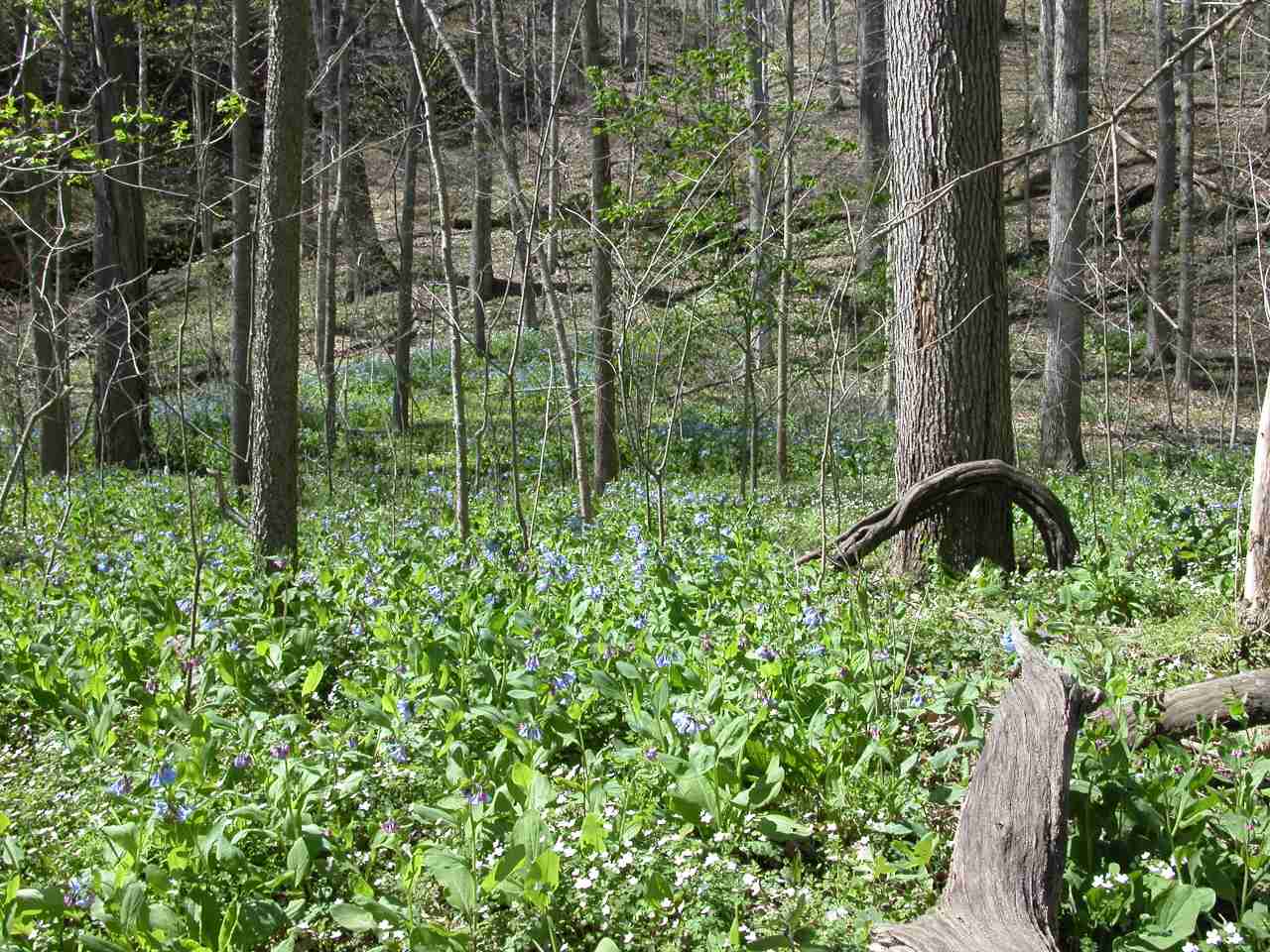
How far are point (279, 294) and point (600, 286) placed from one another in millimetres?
4343

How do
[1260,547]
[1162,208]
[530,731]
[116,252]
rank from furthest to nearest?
1. [1162,208]
2. [116,252]
3. [1260,547]
4. [530,731]

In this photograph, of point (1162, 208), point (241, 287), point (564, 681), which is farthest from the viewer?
point (1162, 208)

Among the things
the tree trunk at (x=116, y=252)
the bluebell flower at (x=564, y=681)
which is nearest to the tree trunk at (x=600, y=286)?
the tree trunk at (x=116, y=252)

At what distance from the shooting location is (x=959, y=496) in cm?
521

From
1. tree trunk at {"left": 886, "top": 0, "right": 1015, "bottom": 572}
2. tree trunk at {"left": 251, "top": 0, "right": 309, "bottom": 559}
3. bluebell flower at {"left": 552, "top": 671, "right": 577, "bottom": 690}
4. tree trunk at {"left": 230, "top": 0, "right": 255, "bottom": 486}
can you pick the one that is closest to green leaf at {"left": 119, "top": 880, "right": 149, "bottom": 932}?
bluebell flower at {"left": 552, "top": 671, "right": 577, "bottom": 690}

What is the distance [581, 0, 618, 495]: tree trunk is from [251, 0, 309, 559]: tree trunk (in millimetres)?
3564

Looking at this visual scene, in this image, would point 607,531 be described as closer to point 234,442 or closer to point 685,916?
point 685,916

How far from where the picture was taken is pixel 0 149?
23.3 feet

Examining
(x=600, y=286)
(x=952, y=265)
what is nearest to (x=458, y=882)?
(x=952, y=265)

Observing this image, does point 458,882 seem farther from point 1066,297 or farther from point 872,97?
point 872,97

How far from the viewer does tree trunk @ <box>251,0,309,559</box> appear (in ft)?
20.0

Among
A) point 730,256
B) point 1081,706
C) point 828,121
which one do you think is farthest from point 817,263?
point 1081,706

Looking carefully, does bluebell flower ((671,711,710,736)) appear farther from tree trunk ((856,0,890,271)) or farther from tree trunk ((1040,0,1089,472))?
tree trunk ((856,0,890,271))

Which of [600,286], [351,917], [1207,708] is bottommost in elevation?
[351,917]
